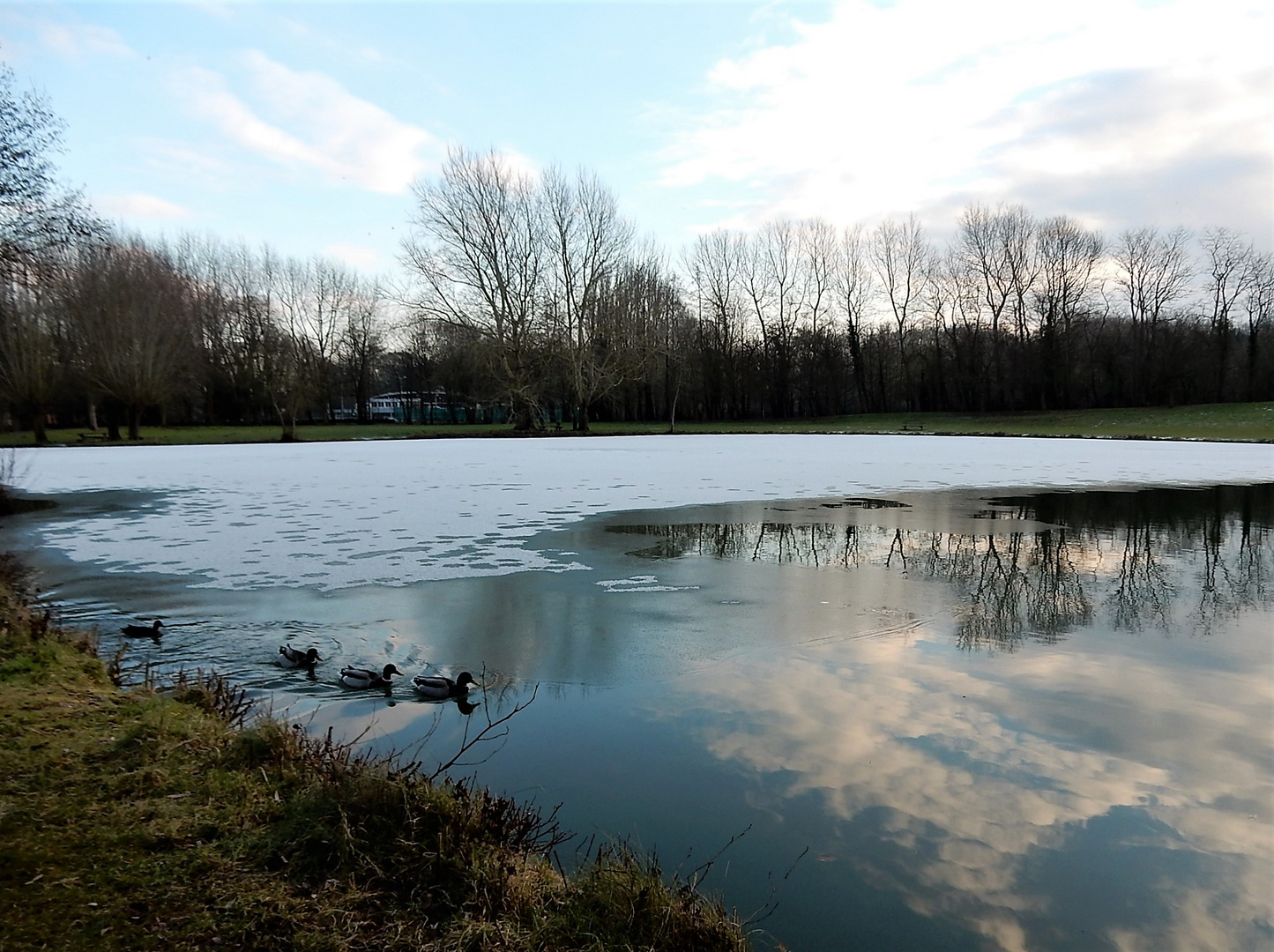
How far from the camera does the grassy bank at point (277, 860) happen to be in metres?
2.66

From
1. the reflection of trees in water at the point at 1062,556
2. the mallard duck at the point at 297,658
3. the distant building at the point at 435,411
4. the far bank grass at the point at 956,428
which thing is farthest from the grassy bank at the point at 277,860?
the distant building at the point at 435,411

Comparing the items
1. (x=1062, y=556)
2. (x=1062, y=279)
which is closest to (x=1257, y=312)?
(x=1062, y=279)

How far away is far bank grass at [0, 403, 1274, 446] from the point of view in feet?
128

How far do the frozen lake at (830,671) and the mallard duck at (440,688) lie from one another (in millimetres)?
135

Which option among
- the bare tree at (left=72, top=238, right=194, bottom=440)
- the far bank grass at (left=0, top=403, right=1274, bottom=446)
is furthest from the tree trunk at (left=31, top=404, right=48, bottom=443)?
the bare tree at (left=72, top=238, right=194, bottom=440)

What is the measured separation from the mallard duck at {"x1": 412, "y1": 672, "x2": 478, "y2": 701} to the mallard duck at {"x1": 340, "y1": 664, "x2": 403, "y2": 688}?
0.27 metres

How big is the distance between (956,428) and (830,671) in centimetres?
4522

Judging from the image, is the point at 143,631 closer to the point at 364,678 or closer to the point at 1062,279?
the point at 364,678

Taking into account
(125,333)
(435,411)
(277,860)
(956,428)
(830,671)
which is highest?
(125,333)

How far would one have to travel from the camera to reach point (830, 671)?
222 inches

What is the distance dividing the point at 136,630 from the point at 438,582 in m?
2.70

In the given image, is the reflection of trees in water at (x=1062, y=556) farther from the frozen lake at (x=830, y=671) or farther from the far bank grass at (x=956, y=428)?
the far bank grass at (x=956, y=428)

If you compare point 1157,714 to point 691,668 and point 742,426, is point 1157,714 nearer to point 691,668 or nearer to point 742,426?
point 691,668

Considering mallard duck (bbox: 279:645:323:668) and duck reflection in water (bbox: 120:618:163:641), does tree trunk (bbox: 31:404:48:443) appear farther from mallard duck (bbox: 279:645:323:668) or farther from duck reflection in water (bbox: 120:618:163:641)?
mallard duck (bbox: 279:645:323:668)
